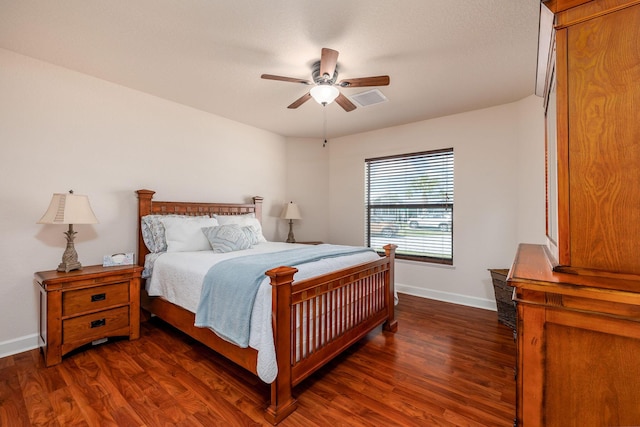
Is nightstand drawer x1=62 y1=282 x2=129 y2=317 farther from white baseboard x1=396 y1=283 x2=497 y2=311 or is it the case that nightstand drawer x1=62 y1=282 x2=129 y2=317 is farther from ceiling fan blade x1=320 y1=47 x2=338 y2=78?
white baseboard x1=396 y1=283 x2=497 y2=311

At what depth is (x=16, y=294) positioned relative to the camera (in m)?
2.41

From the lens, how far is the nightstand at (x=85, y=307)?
2205mm

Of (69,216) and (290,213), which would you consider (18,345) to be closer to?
(69,216)

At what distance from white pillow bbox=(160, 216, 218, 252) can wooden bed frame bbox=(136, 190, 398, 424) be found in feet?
1.25

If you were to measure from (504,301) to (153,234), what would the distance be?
3.75 m

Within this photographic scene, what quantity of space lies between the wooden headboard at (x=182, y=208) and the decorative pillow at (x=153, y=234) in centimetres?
10

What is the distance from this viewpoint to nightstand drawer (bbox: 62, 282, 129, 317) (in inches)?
90.4

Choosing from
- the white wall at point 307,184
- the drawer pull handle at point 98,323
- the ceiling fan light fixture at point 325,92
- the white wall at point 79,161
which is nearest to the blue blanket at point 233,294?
the drawer pull handle at point 98,323

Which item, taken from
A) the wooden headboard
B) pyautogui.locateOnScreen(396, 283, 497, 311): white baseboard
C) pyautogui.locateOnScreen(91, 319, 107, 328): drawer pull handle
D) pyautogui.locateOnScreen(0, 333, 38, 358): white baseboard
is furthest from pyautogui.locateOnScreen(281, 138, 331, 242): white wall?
pyautogui.locateOnScreen(0, 333, 38, 358): white baseboard

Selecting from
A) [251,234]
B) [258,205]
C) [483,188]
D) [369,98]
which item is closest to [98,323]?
[251,234]

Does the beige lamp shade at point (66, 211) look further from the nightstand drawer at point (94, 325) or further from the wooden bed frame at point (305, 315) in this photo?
the nightstand drawer at point (94, 325)

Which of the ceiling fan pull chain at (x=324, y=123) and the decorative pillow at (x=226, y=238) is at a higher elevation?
the ceiling fan pull chain at (x=324, y=123)

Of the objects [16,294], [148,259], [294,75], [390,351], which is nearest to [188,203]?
[148,259]

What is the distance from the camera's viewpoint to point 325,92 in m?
2.34
